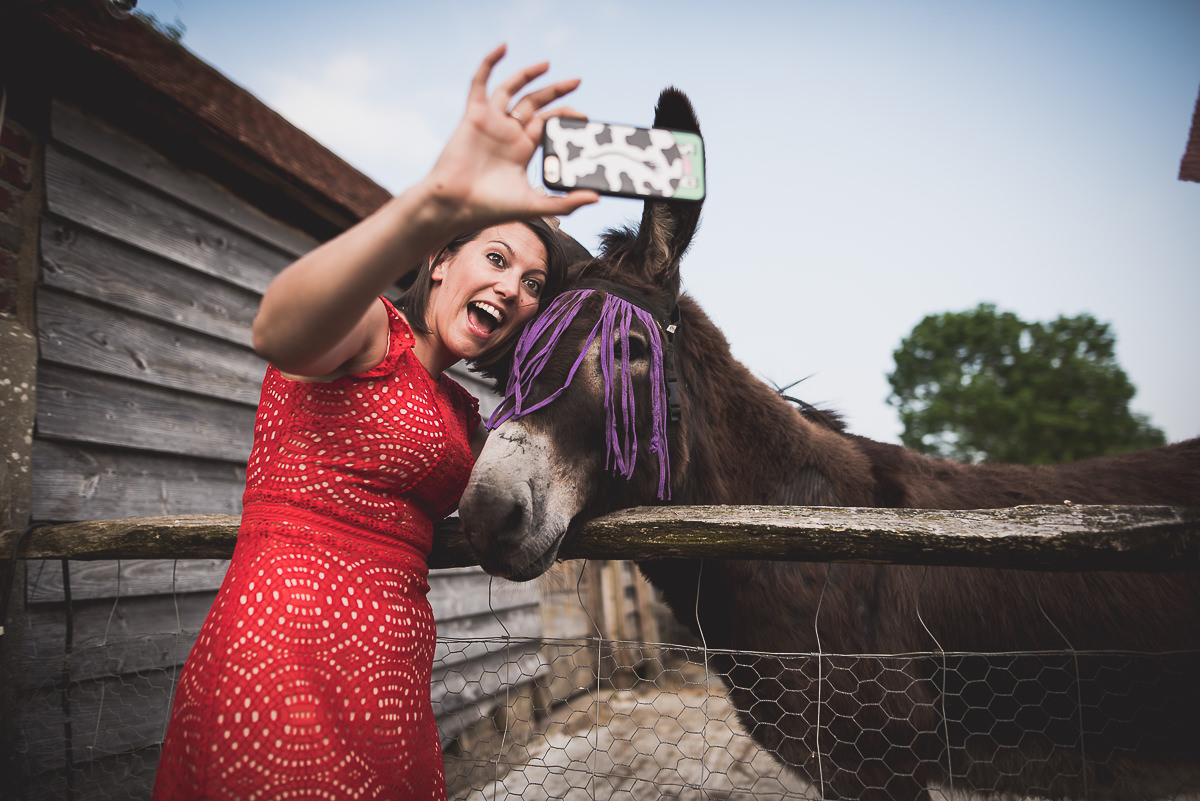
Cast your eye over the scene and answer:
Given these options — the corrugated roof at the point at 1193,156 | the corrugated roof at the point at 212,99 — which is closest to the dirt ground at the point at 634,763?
the corrugated roof at the point at 212,99

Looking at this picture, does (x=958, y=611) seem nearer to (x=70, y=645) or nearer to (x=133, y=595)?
(x=70, y=645)

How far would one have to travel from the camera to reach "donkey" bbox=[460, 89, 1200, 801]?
5.25 feet

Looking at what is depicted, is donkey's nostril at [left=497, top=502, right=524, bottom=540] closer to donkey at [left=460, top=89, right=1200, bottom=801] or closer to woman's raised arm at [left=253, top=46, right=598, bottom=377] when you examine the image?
donkey at [left=460, top=89, right=1200, bottom=801]

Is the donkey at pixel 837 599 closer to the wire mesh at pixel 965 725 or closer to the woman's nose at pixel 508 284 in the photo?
the wire mesh at pixel 965 725

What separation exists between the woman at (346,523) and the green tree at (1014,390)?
22.8 m

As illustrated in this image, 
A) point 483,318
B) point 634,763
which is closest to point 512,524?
point 483,318

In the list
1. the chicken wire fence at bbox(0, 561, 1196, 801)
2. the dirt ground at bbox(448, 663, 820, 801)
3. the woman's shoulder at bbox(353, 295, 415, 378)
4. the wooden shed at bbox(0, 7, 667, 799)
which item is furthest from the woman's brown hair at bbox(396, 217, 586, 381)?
the dirt ground at bbox(448, 663, 820, 801)

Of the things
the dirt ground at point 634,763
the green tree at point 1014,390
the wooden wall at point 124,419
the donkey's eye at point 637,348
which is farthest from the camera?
the green tree at point 1014,390

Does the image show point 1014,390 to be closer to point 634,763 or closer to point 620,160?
point 634,763

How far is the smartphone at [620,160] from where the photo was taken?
3.16ft

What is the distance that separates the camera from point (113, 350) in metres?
2.58

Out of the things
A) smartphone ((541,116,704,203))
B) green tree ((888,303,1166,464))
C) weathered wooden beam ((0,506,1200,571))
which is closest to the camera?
smartphone ((541,116,704,203))

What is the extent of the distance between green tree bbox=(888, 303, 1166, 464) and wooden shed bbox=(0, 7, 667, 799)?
22536mm

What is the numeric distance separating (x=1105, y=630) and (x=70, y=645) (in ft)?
11.2
